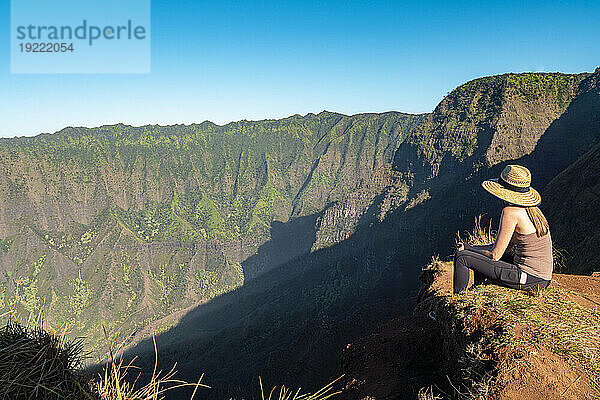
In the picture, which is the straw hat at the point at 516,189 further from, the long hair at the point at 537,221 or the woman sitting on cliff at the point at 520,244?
the long hair at the point at 537,221

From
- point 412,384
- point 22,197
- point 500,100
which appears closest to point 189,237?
point 22,197

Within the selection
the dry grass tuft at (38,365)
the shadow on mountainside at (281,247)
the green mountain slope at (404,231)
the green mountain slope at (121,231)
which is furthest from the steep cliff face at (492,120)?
the shadow on mountainside at (281,247)

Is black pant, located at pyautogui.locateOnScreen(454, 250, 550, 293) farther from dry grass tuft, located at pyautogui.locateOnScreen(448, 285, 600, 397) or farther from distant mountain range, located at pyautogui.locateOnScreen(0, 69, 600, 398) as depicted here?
distant mountain range, located at pyautogui.locateOnScreen(0, 69, 600, 398)

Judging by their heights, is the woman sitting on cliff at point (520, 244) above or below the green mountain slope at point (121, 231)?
above

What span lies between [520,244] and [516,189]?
778 millimetres

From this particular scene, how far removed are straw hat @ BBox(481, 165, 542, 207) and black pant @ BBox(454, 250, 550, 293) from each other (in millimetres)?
888

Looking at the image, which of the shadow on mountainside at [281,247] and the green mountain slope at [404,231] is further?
the shadow on mountainside at [281,247]

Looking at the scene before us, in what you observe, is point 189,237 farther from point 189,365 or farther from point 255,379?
point 255,379

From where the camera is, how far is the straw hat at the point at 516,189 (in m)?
5.00

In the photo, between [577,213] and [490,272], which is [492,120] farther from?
[490,272]

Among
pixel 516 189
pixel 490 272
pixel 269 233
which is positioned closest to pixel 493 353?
pixel 490 272

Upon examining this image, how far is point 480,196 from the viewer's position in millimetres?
47906

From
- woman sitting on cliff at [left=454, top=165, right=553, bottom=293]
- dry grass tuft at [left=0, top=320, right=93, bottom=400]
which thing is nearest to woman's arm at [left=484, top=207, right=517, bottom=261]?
woman sitting on cliff at [left=454, top=165, right=553, bottom=293]

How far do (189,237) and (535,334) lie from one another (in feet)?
555
